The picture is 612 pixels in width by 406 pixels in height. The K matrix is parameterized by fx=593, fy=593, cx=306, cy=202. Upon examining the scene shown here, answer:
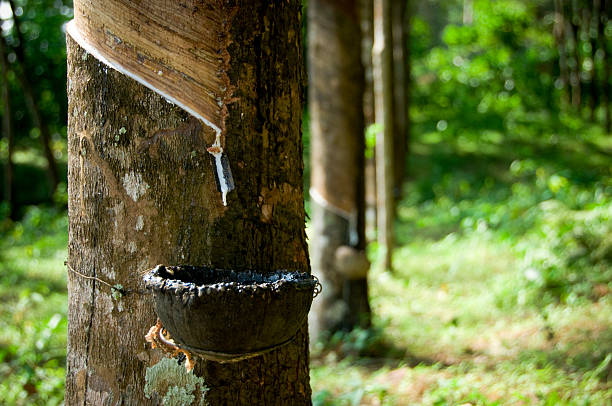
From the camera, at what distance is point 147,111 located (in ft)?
4.51

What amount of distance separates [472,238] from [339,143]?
10.8 ft

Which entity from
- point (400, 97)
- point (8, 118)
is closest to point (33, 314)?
point (8, 118)

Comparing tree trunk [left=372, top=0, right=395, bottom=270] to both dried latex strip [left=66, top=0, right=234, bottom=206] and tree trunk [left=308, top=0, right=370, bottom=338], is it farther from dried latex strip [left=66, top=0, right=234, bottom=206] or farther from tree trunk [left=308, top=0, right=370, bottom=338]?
dried latex strip [left=66, top=0, right=234, bottom=206]

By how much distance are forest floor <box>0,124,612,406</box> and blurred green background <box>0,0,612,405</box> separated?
0.02 m

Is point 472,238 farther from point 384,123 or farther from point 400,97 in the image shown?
point 400,97

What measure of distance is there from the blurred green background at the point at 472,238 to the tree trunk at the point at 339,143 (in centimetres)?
55

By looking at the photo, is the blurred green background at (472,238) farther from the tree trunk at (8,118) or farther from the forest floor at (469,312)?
the tree trunk at (8,118)

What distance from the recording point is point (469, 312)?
16.0ft

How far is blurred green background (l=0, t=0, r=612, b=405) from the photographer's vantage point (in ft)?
11.3

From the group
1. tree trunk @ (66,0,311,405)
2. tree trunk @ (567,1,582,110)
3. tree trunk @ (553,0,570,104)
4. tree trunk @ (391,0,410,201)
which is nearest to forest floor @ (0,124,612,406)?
tree trunk @ (391,0,410,201)

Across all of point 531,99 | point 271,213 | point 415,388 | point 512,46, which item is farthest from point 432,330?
point 512,46

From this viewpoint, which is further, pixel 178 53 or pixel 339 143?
pixel 339 143

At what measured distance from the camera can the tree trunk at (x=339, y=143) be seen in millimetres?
4520

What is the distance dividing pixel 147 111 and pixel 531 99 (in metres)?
14.1
